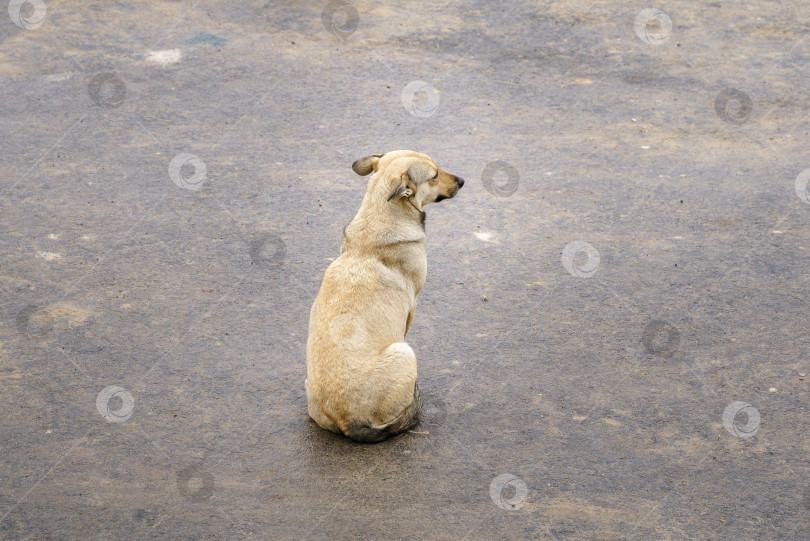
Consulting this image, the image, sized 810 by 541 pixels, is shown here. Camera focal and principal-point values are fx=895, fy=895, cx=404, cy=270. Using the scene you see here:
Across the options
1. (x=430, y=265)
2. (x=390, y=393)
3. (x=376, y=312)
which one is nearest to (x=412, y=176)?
(x=376, y=312)

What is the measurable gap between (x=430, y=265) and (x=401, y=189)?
224 centimetres

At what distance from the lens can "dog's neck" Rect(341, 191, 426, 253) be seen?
6926mm

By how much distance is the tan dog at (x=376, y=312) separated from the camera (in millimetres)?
6434

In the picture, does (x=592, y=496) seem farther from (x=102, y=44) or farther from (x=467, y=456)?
(x=102, y=44)

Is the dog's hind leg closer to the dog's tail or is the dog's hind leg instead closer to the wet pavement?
the dog's tail

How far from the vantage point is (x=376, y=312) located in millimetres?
6641

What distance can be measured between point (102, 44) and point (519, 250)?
7370mm

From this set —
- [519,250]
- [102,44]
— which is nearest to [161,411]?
[519,250]

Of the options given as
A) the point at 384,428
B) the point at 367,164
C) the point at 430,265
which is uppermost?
the point at 367,164

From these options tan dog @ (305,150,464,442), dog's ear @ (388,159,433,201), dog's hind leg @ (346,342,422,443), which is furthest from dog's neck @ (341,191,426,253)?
dog's hind leg @ (346,342,422,443)

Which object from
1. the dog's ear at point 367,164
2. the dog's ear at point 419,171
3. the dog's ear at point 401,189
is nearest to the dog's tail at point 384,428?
the dog's ear at point 401,189

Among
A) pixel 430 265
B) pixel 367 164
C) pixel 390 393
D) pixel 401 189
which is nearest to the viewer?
pixel 390 393

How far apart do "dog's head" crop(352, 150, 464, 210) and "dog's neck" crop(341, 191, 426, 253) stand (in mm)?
54

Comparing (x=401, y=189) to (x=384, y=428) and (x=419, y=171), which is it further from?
(x=384, y=428)
